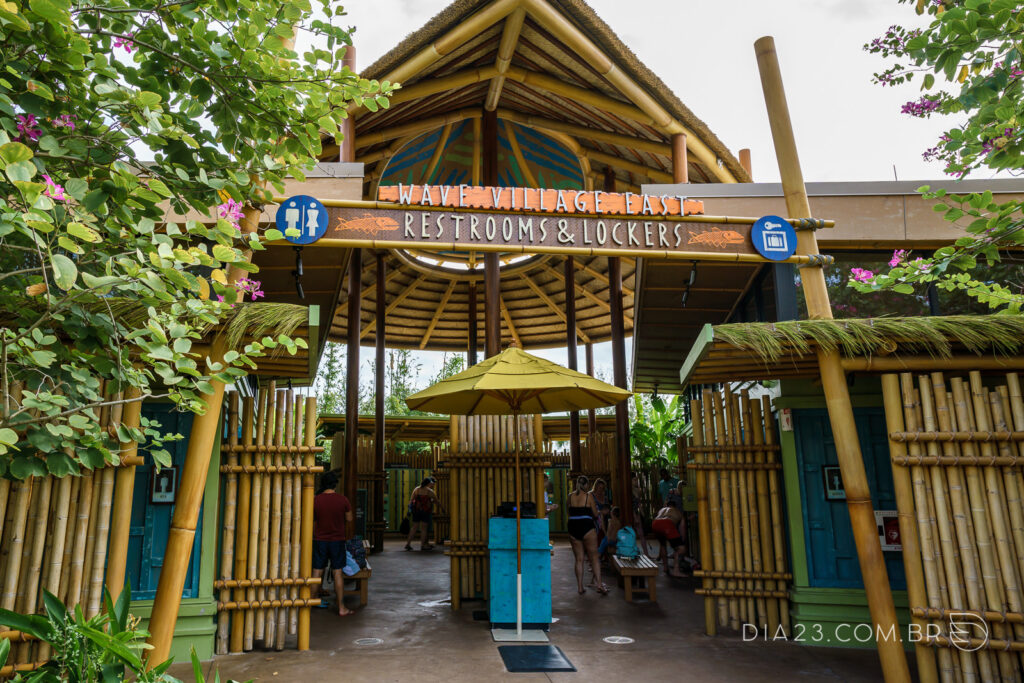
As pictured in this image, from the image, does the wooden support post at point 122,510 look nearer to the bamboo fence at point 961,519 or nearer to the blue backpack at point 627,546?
the bamboo fence at point 961,519

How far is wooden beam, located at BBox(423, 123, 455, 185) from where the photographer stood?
561 inches

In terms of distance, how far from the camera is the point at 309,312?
505 cm

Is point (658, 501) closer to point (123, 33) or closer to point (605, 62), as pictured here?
point (605, 62)

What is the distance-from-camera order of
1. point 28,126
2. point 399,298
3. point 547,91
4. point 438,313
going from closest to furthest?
point 28,126 → point 547,91 → point 399,298 → point 438,313

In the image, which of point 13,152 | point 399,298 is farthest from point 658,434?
point 13,152

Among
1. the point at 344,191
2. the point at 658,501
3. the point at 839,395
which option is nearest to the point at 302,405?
the point at 344,191

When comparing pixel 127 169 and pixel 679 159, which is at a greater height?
pixel 679 159

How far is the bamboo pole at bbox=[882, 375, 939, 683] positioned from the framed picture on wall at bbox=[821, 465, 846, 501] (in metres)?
1.27

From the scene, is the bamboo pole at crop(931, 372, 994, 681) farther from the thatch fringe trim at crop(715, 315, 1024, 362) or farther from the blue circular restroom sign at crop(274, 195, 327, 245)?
the blue circular restroom sign at crop(274, 195, 327, 245)

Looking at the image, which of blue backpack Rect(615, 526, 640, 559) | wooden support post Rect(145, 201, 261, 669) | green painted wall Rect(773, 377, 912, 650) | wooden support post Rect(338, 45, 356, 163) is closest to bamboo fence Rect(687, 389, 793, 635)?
green painted wall Rect(773, 377, 912, 650)

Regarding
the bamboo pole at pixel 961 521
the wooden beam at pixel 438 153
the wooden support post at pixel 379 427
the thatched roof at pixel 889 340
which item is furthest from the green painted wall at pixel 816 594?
the wooden beam at pixel 438 153

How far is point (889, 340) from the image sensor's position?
528cm

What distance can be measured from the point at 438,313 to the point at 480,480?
12.7 m

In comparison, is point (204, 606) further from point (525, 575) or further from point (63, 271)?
point (63, 271)
